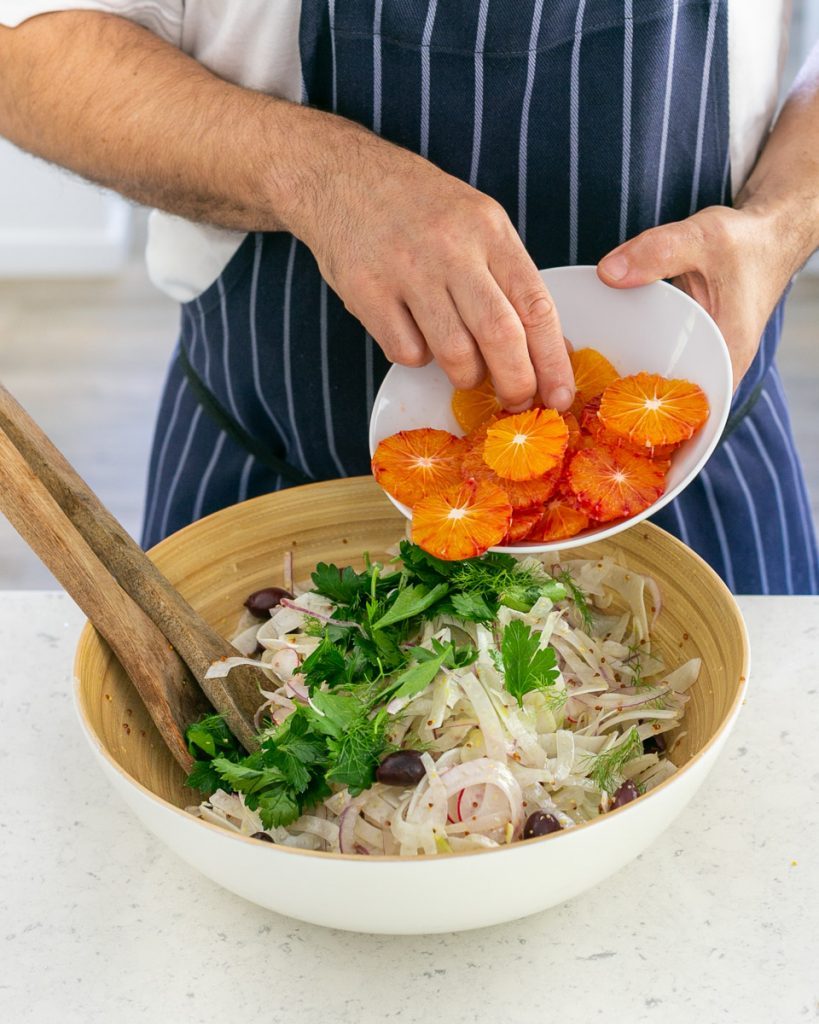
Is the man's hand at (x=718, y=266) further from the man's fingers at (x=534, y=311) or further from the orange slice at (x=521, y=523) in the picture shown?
the orange slice at (x=521, y=523)

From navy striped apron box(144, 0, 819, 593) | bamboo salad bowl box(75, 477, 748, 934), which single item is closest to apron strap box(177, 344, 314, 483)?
navy striped apron box(144, 0, 819, 593)

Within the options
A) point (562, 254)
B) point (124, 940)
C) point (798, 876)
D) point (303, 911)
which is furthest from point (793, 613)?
point (124, 940)

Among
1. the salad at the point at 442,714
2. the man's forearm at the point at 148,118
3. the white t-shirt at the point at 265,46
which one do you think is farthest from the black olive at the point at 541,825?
the white t-shirt at the point at 265,46

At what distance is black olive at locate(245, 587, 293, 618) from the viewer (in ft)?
4.16

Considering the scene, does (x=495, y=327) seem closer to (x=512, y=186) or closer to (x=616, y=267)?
(x=616, y=267)

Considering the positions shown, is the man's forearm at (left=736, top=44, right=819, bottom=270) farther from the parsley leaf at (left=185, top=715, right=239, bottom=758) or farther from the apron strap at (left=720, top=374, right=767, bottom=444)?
the parsley leaf at (left=185, top=715, right=239, bottom=758)

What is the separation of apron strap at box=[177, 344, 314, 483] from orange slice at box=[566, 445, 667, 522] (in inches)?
24.8

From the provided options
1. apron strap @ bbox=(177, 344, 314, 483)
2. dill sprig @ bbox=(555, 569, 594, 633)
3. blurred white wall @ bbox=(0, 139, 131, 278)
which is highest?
dill sprig @ bbox=(555, 569, 594, 633)

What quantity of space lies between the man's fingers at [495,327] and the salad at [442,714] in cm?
20

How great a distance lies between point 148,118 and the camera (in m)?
1.36

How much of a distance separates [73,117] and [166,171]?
0.47 feet

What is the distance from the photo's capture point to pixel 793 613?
4.41ft

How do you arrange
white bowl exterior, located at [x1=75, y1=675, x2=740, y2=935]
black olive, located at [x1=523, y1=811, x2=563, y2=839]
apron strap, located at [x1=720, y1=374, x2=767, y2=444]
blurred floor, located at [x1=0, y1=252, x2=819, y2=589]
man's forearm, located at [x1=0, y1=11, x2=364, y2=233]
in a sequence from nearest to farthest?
white bowl exterior, located at [x1=75, y1=675, x2=740, y2=935], black olive, located at [x1=523, y1=811, x2=563, y2=839], man's forearm, located at [x1=0, y1=11, x2=364, y2=233], apron strap, located at [x1=720, y1=374, x2=767, y2=444], blurred floor, located at [x1=0, y1=252, x2=819, y2=589]

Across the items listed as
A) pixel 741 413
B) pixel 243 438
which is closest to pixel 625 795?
pixel 741 413
